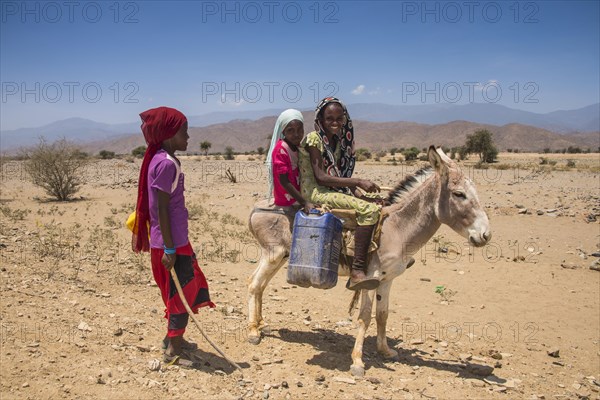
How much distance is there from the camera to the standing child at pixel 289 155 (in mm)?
4949

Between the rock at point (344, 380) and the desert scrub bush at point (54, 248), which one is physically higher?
the desert scrub bush at point (54, 248)

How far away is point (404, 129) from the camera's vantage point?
439 ft

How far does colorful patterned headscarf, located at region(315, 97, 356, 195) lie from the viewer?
491cm

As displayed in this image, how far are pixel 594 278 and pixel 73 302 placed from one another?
31.1 feet

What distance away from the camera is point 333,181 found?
4688 millimetres

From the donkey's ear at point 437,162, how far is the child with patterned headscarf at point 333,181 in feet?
2.11

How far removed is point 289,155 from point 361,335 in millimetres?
2155

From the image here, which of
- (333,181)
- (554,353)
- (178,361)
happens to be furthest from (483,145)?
(178,361)

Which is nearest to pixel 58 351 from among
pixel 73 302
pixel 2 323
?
pixel 2 323

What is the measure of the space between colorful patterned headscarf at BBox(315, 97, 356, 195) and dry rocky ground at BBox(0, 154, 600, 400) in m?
2.20

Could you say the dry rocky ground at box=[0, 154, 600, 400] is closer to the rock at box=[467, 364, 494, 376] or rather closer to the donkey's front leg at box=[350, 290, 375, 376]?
the rock at box=[467, 364, 494, 376]

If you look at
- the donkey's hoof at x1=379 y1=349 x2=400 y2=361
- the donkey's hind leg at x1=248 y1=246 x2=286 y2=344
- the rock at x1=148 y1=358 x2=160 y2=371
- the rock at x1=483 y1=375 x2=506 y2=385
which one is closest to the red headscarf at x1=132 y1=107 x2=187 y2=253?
the rock at x1=148 y1=358 x2=160 y2=371

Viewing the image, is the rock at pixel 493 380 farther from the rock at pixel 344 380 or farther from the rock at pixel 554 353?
the rock at pixel 344 380

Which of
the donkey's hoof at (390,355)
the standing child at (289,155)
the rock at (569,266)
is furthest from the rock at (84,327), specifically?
the rock at (569,266)
